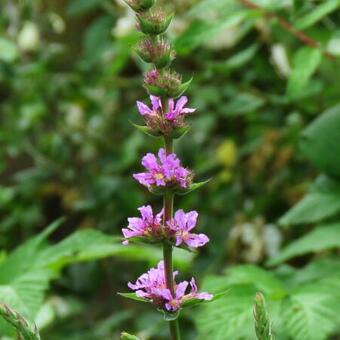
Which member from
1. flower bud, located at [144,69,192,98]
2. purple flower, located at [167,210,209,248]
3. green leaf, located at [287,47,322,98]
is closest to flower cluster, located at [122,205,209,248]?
purple flower, located at [167,210,209,248]

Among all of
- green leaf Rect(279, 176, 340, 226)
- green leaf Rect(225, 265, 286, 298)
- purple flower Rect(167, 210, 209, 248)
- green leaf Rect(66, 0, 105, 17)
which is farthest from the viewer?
green leaf Rect(66, 0, 105, 17)

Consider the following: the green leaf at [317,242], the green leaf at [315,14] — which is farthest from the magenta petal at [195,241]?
the green leaf at [315,14]

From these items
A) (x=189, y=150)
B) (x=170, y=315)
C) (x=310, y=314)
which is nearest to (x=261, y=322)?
(x=170, y=315)

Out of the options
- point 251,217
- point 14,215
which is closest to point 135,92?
point 14,215

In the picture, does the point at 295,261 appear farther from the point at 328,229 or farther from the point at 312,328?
the point at 312,328

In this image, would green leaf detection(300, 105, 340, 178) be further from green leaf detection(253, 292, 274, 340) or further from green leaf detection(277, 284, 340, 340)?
green leaf detection(253, 292, 274, 340)
